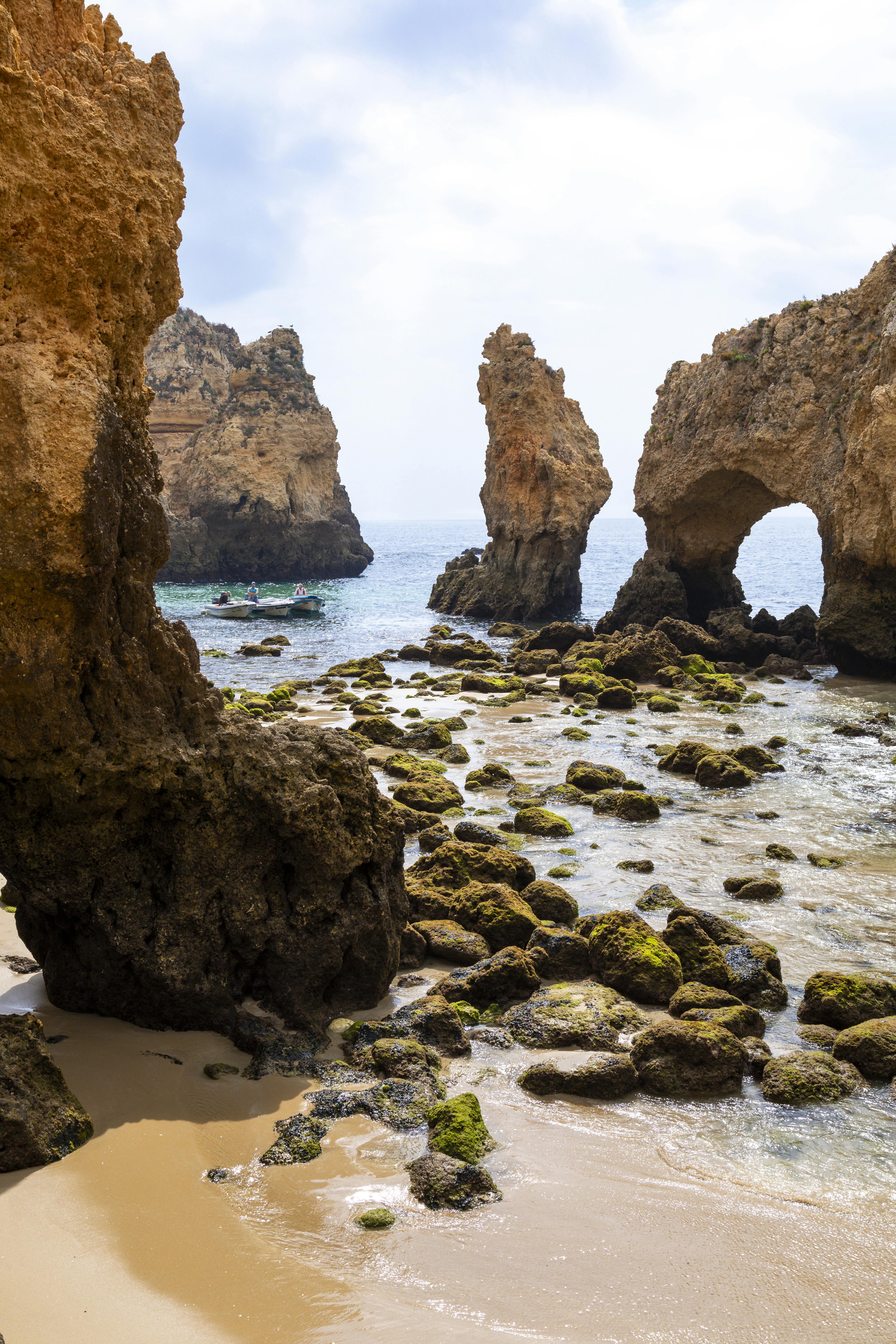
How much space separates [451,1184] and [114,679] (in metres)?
4.06

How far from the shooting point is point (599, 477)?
44.5m

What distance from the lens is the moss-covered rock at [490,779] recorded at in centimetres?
1636

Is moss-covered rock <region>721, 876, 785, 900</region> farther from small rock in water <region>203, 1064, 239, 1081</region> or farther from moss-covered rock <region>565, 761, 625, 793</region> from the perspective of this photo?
small rock in water <region>203, 1064, 239, 1081</region>

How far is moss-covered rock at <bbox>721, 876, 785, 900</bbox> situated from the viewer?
11.3 m

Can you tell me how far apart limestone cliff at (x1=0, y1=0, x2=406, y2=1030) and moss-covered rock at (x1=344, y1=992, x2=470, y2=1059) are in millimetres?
472

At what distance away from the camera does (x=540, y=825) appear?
13.7 metres

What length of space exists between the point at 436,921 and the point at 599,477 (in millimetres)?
37392

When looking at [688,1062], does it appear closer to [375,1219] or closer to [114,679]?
[375,1219]

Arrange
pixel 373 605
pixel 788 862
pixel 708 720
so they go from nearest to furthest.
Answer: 1. pixel 788 862
2. pixel 708 720
3. pixel 373 605

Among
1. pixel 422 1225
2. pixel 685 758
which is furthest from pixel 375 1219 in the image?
pixel 685 758

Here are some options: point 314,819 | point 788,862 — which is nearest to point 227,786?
point 314,819

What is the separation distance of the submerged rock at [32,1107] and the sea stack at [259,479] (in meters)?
64.5

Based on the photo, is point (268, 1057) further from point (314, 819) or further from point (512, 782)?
point (512, 782)

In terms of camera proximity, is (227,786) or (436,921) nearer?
(227,786)
